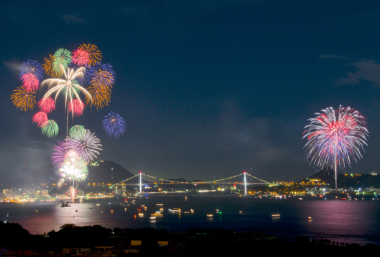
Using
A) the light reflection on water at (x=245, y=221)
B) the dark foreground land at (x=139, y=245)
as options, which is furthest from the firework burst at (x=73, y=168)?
the dark foreground land at (x=139, y=245)

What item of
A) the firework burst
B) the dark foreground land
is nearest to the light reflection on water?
the firework burst

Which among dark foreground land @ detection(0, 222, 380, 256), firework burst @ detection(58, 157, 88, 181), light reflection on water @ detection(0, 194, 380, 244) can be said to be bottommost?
light reflection on water @ detection(0, 194, 380, 244)

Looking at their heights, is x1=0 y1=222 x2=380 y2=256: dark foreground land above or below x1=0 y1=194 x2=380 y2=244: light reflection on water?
above

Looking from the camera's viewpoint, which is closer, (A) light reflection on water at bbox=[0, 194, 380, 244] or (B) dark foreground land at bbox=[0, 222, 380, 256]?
(B) dark foreground land at bbox=[0, 222, 380, 256]

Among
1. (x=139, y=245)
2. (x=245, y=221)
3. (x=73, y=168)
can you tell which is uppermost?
(x=73, y=168)

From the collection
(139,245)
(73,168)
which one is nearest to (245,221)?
(73,168)

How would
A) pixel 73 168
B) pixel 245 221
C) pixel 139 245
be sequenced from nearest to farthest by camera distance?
pixel 139 245
pixel 73 168
pixel 245 221

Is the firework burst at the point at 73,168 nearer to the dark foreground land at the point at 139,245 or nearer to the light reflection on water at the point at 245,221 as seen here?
the light reflection on water at the point at 245,221

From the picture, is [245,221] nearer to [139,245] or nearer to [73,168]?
[73,168]

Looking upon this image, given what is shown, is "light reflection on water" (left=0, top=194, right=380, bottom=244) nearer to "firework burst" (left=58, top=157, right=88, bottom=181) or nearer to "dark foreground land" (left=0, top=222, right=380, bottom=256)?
"firework burst" (left=58, top=157, right=88, bottom=181)
